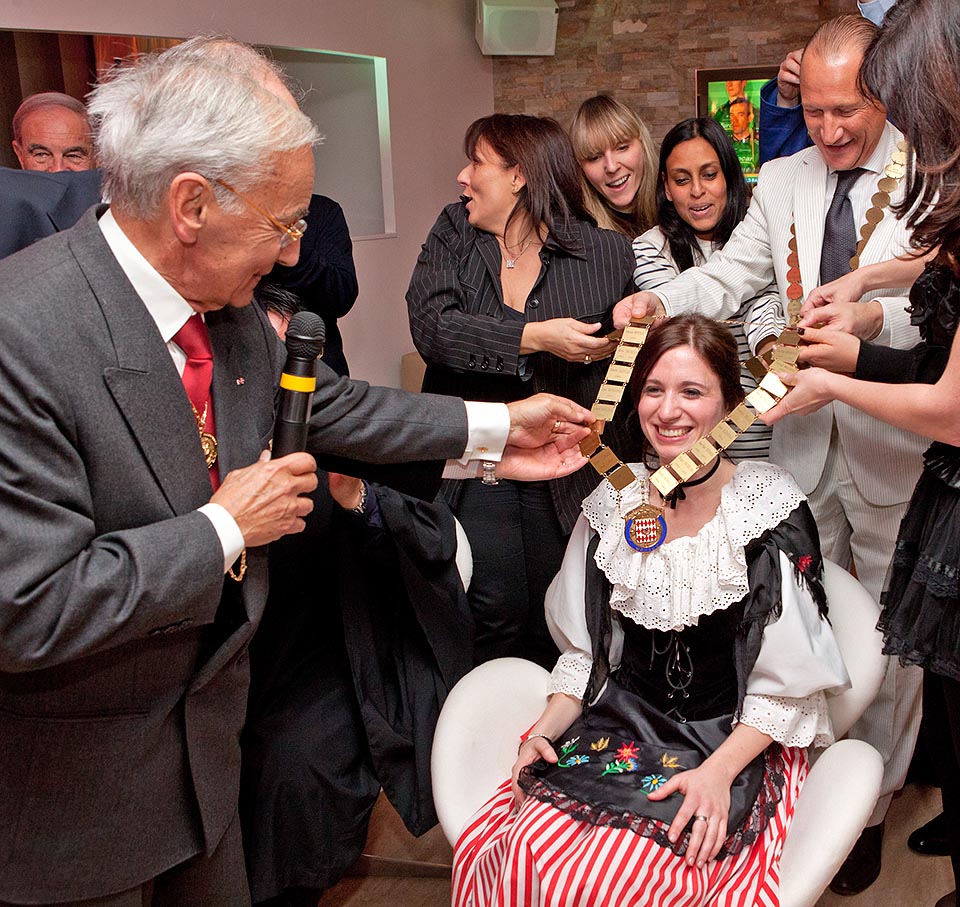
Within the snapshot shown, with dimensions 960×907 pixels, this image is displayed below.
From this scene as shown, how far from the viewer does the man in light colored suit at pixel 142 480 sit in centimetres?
133

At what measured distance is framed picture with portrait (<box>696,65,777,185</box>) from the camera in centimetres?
584

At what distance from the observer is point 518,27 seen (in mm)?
6090

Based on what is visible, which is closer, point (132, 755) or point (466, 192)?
point (132, 755)

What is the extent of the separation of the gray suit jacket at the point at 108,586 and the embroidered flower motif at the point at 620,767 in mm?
705

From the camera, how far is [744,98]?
5.88 metres

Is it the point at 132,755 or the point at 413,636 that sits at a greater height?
the point at 132,755

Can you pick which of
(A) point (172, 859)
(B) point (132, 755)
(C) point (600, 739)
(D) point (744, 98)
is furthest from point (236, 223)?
(D) point (744, 98)

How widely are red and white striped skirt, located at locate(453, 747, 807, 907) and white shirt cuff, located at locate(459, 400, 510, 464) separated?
0.67 m

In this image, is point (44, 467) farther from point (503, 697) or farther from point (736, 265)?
point (736, 265)

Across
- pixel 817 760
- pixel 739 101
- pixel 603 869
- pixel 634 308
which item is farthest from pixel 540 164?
pixel 739 101

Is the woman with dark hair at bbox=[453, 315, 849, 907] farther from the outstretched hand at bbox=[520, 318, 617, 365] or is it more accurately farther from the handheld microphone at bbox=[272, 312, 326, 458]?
the handheld microphone at bbox=[272, 312, 326, 458]

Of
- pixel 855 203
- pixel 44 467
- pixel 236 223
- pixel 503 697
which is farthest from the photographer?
pixel 855 203

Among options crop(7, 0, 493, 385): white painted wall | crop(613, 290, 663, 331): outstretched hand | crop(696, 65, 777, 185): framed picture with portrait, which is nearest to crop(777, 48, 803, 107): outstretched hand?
crop(613, 290, 663, 331): outstretched hand

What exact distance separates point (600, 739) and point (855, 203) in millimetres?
1373
